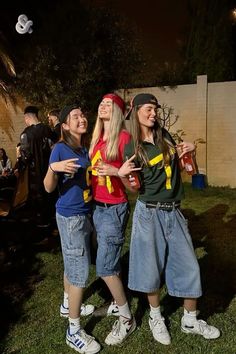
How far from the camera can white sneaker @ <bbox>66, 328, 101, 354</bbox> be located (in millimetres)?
2934

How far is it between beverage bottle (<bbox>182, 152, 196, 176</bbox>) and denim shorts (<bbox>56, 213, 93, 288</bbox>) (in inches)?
32.0

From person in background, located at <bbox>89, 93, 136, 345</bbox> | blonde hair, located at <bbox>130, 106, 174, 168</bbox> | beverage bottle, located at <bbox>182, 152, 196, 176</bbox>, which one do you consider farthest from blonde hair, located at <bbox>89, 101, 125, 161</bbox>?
beverage bottle, located at <bbox>182, 152, 196, 176</bbox>

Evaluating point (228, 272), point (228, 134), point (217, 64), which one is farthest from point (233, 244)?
point (217, 64)

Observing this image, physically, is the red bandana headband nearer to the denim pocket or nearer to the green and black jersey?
the green and black jersey

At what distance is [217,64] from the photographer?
434 inches

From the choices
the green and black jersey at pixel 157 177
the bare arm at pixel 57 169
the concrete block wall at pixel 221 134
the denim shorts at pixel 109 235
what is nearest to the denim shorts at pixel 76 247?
the denim shorts at pixel 109 235

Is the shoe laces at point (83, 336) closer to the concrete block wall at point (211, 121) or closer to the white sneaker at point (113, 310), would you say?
the white sneaker at point (113, 310)

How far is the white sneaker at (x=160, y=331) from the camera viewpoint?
9.87 ft

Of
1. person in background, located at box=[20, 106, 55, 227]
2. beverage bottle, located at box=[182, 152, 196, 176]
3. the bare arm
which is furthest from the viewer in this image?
person in background, located at box=[20, 106, 55, 227]

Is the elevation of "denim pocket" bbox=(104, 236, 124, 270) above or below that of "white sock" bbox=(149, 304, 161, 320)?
above

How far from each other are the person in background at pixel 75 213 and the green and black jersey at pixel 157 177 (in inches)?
15.1

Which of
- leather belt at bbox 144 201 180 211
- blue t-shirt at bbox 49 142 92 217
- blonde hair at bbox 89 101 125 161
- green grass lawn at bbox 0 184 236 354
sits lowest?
green grass lawn at bbox 0 184 236 354

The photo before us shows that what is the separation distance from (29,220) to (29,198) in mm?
320

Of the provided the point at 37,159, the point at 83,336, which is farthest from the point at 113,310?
the point at 37,159
